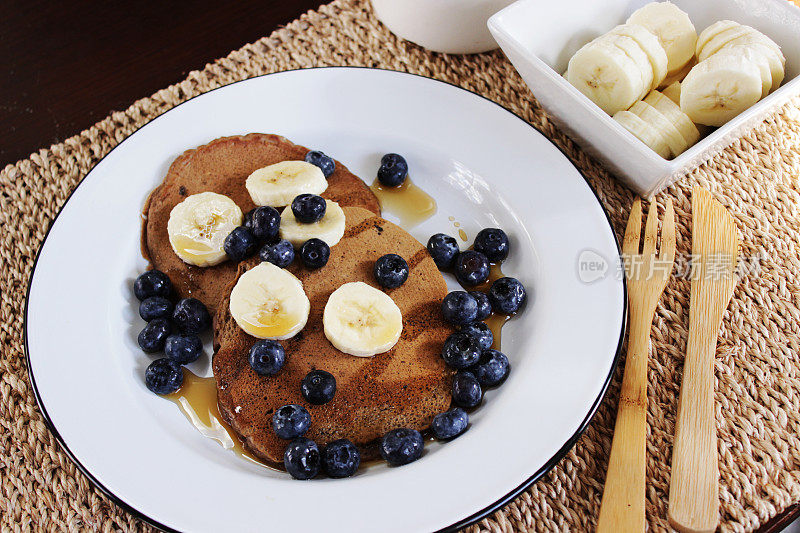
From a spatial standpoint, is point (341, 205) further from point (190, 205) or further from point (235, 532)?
point (235, 532)

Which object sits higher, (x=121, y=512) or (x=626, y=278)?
(x=626, y=278)

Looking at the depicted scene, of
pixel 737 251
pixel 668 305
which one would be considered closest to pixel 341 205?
pixel 668 305

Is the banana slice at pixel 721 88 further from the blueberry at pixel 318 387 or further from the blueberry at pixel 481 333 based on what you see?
the blueberry at pixel 318 387

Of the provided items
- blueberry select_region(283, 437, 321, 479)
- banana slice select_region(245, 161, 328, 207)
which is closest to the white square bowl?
banana slice select_region(245, 161, 328, 207)

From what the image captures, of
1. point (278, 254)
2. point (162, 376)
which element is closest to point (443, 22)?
point (278, 254)

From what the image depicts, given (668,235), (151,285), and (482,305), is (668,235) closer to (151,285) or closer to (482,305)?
(482,305)

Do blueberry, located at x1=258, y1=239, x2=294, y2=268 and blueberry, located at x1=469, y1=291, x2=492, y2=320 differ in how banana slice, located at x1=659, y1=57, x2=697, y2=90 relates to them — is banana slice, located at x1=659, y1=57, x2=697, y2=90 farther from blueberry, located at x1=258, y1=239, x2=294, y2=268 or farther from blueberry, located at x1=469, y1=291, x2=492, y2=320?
blueberry, located at x1=258, y1=239, x2=294, y2=268
